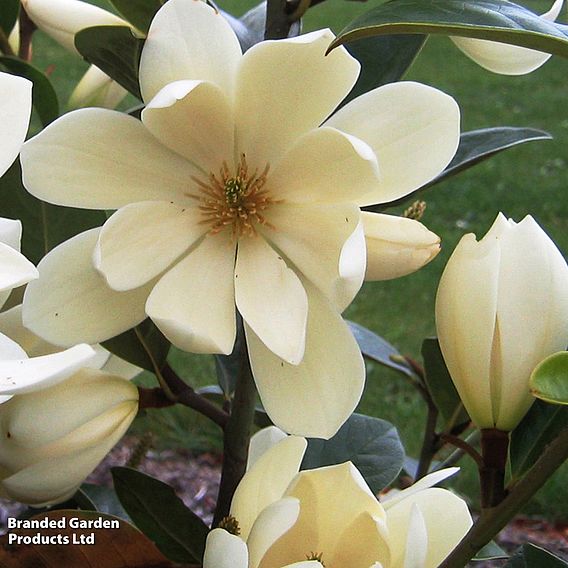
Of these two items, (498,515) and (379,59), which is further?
(379,59)

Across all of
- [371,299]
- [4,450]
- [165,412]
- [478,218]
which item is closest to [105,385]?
[4,450]

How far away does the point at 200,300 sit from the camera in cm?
58

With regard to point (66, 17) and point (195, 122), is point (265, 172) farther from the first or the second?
point (66, 17)

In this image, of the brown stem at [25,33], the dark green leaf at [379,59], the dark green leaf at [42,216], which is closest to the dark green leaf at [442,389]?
the dark green leaf at [379,59]

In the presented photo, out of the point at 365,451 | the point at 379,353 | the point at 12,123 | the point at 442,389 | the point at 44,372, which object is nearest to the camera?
the point at 44,372

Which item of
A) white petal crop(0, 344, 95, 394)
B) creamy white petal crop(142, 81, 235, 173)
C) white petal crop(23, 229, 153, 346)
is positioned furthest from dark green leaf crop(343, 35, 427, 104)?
white petal crop(0, 344, 95, 394)

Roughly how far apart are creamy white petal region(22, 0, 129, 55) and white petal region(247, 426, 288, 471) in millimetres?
327

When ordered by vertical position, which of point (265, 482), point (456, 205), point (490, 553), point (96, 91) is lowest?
point (490, 553)

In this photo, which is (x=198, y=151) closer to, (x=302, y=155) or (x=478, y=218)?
(x=302, y=155)

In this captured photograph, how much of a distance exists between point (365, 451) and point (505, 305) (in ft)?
0.86

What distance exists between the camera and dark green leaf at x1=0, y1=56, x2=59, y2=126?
78 cm

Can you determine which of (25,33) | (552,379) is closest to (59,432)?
(552,379)

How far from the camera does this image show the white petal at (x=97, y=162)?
54cm

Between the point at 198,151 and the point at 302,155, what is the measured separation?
0.23 feet
